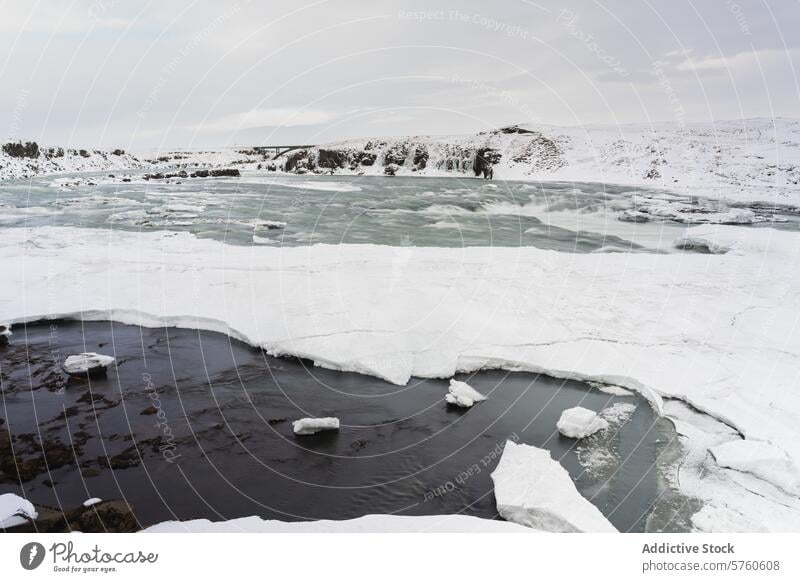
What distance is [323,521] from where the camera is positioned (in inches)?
215

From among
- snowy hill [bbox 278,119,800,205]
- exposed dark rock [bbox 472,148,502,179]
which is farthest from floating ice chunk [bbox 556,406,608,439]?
exposed dark rock [bbox 472,148,502,179]

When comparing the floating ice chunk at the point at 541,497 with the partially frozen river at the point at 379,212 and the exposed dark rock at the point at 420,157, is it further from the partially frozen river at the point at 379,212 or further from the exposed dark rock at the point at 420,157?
the exposed dark rock at the point at 420,157

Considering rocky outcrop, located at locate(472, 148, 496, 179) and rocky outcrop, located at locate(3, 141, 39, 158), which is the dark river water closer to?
rocky outcrop, located at locate(472, 148, 496, 179)

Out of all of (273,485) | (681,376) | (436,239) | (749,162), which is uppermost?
(749,162)

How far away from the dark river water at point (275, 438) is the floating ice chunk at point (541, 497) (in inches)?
8.4

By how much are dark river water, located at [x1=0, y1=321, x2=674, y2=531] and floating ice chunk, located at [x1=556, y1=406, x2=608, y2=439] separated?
0.44 feet

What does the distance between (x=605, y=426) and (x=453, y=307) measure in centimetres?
429

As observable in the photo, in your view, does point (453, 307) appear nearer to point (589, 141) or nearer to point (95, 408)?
point (95, 408)

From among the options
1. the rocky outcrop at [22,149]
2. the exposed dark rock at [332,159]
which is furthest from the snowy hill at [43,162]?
the exposed dark rock at [332,159]

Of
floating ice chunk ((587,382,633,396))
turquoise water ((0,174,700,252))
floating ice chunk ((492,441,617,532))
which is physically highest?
turquoise water ((0,174,700,252))

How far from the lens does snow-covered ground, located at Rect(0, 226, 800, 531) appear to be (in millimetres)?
7055

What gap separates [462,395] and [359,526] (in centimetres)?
318
